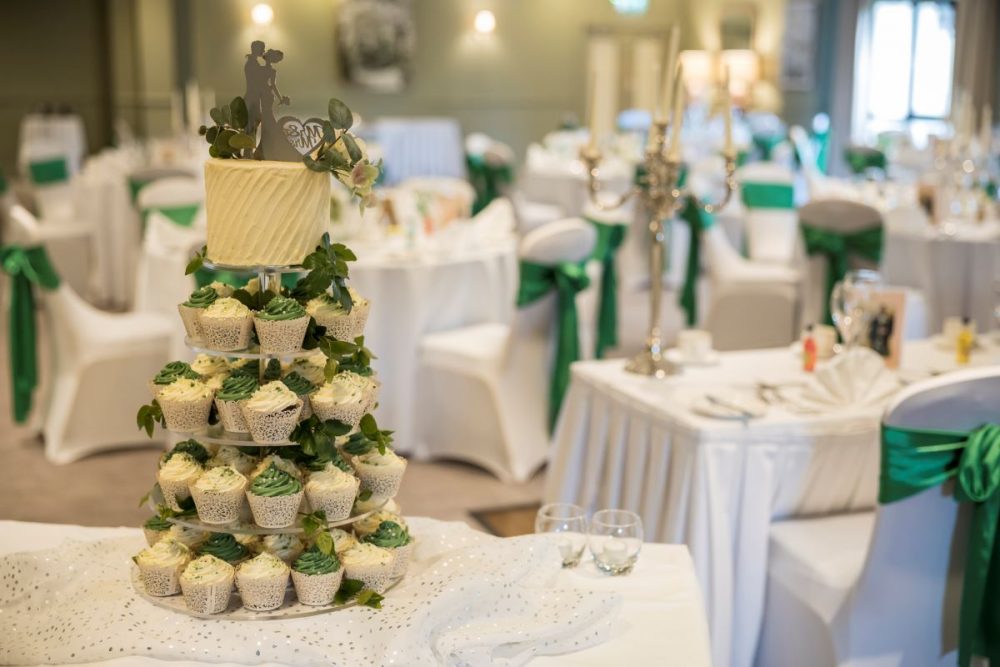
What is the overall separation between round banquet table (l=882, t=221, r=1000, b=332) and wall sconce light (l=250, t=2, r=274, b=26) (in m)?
8.67

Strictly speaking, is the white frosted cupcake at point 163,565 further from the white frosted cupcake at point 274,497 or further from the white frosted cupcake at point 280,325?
the white frosted cupcake at point 280,325

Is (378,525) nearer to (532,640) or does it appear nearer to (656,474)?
(532,640)

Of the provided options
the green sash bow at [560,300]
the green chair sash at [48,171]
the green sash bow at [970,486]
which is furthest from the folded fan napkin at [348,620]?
Result: the green chair sash at [48,171]

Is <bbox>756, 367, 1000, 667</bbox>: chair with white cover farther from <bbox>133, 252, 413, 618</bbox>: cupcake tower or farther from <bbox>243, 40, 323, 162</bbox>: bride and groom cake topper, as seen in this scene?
<bbox>243, 40, 323, 162</bbox>: bride and groom cake topper

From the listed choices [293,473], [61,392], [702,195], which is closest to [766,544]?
[293,473]

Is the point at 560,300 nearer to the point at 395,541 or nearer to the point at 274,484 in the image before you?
the point at 395,541

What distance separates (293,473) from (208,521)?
5.7 inches

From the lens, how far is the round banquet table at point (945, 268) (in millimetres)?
5707

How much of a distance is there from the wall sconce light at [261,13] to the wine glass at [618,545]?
11627 millimetres

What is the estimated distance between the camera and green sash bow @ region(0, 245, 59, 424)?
15.8 ft

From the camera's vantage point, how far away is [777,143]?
1154 centimetres

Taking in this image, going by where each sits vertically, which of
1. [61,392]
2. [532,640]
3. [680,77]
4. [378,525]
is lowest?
[61,392]

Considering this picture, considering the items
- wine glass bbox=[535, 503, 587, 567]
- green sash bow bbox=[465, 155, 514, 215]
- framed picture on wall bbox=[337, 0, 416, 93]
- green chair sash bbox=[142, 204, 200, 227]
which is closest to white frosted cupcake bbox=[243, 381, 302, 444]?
wine glass bbox=[535, 503, 587, 567]

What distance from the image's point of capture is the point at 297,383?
1.82 meters
